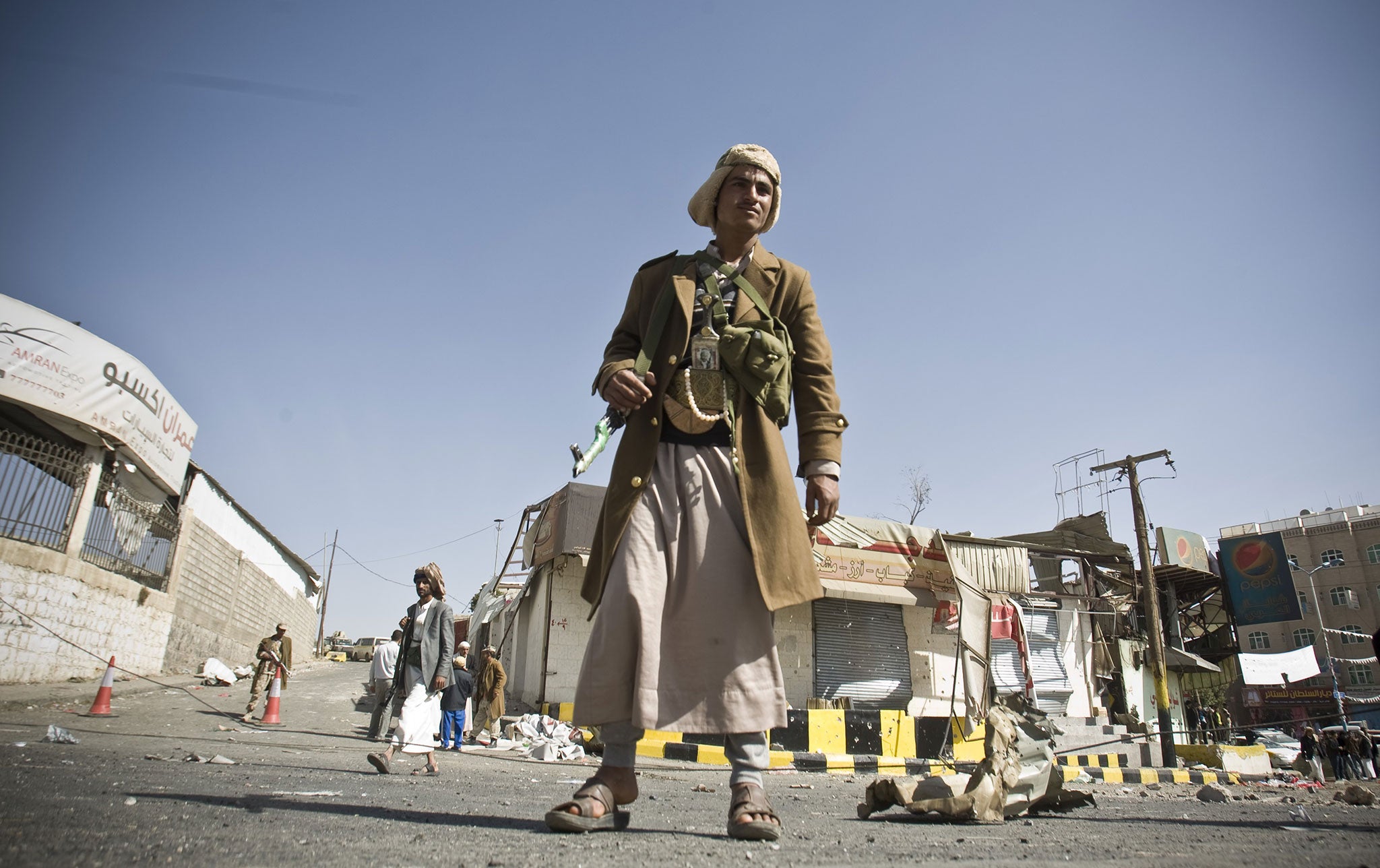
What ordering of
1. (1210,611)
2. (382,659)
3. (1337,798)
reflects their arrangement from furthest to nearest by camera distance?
(1210,611) < (382,659) < (1337,798)

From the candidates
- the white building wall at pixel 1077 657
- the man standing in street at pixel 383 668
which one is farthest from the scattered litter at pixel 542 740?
the white building wall at pixel 1077 657

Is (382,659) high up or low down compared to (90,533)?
down

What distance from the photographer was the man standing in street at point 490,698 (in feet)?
38.9

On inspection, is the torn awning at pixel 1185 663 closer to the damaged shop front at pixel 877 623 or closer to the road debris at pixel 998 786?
the damaged shop front at pixel 877 623

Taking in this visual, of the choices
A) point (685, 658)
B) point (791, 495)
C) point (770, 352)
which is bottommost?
point (685, 658)

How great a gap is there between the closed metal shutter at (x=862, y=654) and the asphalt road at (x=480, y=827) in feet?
33.4

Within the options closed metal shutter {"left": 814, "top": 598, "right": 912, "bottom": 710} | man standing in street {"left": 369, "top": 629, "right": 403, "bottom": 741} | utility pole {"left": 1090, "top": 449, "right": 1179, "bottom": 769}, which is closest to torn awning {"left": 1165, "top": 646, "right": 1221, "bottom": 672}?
utility pole {"left": 1090, "top": 449, "right": 1179, "bottom": 769}

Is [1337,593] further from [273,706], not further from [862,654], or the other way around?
[273,706]

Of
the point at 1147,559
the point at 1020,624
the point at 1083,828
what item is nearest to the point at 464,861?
the point at 1083,828

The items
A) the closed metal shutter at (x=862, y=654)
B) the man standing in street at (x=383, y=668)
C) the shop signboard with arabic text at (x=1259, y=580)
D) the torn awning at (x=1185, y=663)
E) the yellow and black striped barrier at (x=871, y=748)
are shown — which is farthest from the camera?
the shop signboard with arabic text at (x=1259, y=580)

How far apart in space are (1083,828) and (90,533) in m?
15.3

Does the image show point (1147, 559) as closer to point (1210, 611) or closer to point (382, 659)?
point (382, 659)

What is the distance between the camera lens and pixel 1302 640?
44781 millimetres

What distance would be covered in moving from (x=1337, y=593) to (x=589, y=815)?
62528mm
